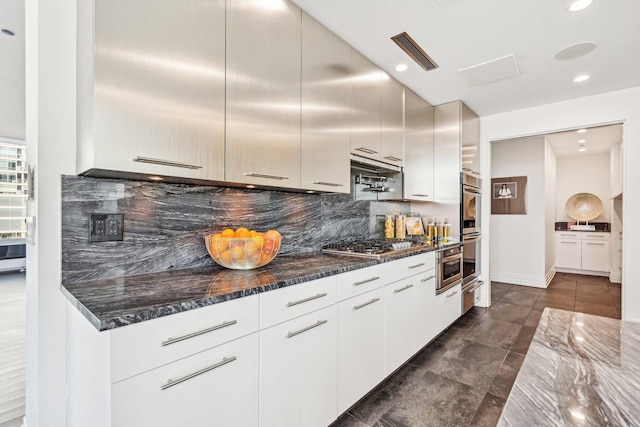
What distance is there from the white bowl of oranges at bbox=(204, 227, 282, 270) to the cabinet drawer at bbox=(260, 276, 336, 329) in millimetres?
326

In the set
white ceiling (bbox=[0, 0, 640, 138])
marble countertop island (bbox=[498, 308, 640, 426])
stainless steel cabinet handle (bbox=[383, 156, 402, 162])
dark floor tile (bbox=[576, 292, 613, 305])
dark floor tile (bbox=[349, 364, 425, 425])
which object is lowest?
dark floor tile (bbox=[576, 292, 613, 305])

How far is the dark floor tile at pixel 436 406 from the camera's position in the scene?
69.8 inches

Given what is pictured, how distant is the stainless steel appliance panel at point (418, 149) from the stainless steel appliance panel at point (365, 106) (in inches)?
22.4

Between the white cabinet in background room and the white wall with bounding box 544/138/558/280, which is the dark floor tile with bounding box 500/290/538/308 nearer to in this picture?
the white wall with bounding box 544/138/558/280

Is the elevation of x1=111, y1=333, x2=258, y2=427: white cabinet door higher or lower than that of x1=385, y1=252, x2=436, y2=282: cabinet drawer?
lower

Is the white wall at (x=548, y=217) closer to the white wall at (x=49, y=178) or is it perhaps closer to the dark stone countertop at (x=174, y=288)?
the dark stone countertop at (x=174, y=288)

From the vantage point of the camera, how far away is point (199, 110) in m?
1.39

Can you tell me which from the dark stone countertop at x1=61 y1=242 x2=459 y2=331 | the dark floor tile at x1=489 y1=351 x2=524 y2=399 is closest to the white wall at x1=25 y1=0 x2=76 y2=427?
the dark stone countertop at x1=61 y1=242 x2=459 y2=331

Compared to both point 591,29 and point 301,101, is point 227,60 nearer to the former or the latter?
point 301,101

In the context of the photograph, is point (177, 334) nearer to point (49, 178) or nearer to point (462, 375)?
point (49, 178)

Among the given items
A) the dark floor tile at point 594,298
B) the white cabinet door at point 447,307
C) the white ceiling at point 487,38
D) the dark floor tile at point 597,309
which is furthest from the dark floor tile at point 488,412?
the dark floor tile at point 594,298

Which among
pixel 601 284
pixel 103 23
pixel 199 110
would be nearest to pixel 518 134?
pixel 601 284

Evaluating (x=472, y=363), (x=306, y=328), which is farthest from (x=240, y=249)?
(x=472, y=363)

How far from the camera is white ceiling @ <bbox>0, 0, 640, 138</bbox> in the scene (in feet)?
6.22
